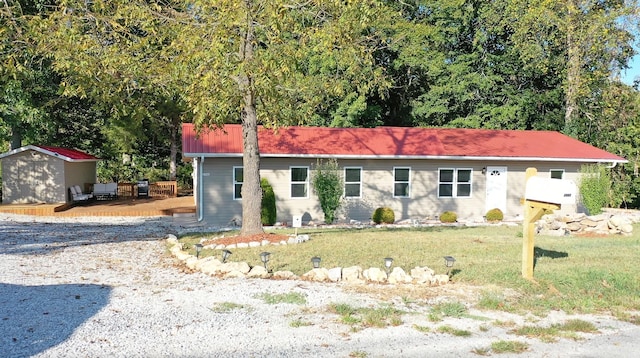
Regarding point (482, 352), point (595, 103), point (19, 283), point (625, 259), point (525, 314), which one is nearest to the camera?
point (482, 352)

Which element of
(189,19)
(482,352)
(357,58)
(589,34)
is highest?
(589,34)

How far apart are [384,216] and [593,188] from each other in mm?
8172

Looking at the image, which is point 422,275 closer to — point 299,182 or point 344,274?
point 344,274

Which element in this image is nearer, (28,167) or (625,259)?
(625,259)

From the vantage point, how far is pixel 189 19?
11422mm

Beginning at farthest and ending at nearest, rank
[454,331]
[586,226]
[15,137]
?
[15,137], [586,226], [454,331]

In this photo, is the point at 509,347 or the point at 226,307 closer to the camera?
the point at 509,347

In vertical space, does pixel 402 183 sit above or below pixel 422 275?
above

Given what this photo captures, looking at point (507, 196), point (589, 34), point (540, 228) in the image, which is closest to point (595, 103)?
point (589, 34)

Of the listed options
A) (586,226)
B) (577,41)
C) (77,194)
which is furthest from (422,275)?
(577,41)

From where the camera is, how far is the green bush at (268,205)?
17297mm

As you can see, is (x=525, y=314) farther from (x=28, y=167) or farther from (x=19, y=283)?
(x=28, y=167)

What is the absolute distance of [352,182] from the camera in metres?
18.8

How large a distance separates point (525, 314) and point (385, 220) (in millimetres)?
11872
